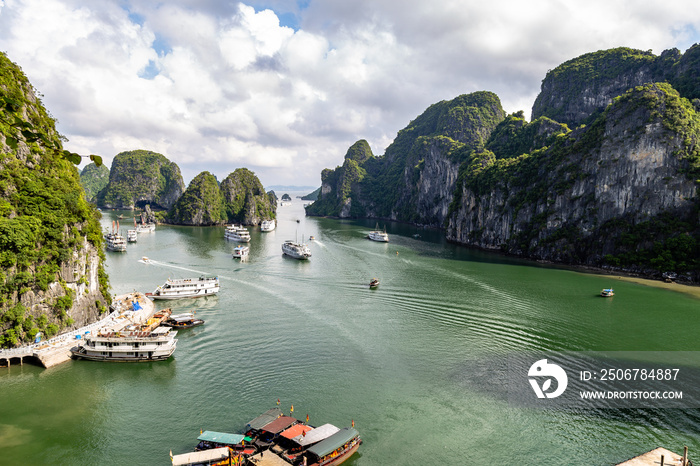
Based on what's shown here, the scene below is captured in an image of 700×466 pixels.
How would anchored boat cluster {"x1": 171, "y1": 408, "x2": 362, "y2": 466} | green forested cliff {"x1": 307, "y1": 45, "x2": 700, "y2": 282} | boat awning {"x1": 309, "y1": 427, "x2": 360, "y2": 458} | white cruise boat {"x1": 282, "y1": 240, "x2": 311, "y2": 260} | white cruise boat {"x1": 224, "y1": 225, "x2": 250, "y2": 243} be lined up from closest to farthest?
anchored boat cluster {"x1": 171, "y1": 408, "x2": 362, "y2": 466} → boat awning {"x1": 309, "y1": 427, "x2": 360, "y2": 458} → green forested cliff {"x1": 307, "y1": 45, "x2": 700, "y2": 282} → white cruise boat {"x1": 282, "y1": 240, "x2": 311, "y2": 260} → white cruise boat {"x1": 224, "y1": 225, "x2": 250, "y2": 243}

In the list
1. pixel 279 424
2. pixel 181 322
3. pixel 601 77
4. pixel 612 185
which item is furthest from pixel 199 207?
pixel 601 77

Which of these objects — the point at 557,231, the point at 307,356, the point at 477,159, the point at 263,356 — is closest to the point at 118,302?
the point at 263,356

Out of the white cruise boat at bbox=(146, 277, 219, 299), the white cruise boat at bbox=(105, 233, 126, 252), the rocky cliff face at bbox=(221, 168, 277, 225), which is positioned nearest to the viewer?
the white cruise boat at bbox=(146, 277, 219, 299)

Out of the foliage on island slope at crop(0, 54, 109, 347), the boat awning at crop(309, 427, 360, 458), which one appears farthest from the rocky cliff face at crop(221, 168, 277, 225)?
the boat awning at crop(309, 427, 360, 458)

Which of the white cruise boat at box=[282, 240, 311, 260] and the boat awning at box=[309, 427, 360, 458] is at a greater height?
Answer: the white cruise boat at box=[282, 240, 311, 260]

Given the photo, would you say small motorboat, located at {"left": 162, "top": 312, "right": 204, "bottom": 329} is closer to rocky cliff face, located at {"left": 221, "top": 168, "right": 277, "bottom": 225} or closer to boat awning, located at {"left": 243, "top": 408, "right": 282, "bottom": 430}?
boat awning, located at {"left": 243, "top": 408, "right": 282, "bottom": 430}

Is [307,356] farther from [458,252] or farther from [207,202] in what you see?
[207,202]

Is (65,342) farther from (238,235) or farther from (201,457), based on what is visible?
(238,235)
